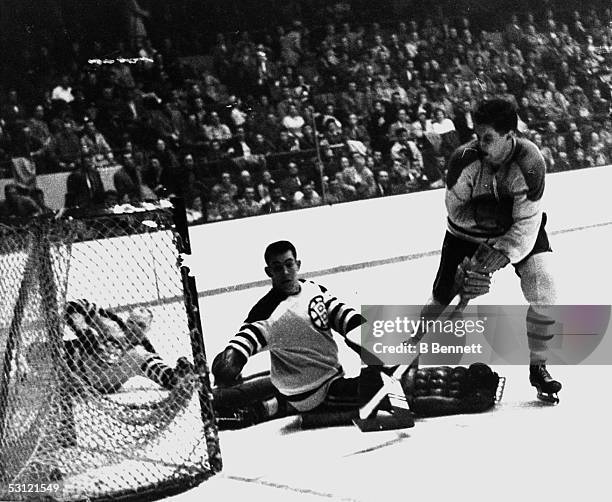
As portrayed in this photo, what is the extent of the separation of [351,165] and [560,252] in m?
2.94

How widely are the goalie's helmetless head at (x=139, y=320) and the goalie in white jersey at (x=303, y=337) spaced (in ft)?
1.18

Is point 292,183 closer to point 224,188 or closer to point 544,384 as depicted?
point 224,188

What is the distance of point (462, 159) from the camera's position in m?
3.55

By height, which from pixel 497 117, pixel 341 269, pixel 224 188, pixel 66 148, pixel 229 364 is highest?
pixel 66 148

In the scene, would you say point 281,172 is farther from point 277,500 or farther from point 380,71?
point 277,500

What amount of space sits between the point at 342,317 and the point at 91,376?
0.88 m

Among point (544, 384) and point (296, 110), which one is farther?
point (296, 110)

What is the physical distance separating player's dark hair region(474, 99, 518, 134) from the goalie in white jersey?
33.0 inches

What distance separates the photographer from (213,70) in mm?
10078

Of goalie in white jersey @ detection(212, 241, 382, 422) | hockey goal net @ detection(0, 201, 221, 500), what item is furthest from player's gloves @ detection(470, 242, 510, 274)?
hockey goal net @ detection(0, 201, 221, 500)

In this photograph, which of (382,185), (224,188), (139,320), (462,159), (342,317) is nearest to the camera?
(139,320)

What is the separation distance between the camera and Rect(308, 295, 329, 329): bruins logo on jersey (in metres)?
3.18

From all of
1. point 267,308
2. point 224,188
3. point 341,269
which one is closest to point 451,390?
point 267,308

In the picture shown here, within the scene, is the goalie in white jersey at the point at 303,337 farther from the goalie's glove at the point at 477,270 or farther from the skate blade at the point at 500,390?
the goalie's glove at the point at 477,270
